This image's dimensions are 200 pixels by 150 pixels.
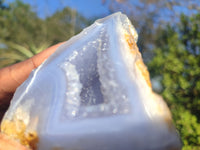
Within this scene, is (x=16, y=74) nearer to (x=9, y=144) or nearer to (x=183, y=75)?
(x=9, y=144)

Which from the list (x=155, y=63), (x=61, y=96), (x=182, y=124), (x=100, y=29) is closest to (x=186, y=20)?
(x=155, y=63)

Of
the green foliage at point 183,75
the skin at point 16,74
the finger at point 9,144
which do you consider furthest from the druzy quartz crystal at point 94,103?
the green foliage at point 183,75

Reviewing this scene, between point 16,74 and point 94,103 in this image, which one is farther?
point 16,74

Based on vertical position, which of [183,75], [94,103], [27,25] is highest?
[27,25]

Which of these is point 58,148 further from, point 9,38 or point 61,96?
point 9,38

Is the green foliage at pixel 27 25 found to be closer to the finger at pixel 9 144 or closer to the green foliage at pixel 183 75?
the green foliage at pixel 183 75

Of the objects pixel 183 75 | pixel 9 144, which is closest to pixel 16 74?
pixel 9 144

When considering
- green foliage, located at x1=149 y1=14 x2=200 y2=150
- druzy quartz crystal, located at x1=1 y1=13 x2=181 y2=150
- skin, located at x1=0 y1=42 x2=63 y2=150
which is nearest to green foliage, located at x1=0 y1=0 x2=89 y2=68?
green foliage, located at x1=149 y1=14 x2=200 y2=150
